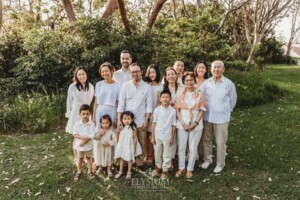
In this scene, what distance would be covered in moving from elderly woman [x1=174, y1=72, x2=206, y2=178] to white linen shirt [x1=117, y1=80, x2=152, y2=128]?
18.6 inches

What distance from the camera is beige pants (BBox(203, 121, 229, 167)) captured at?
5223 mm

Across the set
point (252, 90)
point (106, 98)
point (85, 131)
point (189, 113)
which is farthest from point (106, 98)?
point (252, 90)

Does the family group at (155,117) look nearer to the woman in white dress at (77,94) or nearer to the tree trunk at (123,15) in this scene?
the woman in white dress at (77,94)

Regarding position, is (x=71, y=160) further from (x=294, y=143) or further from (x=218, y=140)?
(x=294, y=143)

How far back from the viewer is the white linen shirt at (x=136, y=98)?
5.20 metres

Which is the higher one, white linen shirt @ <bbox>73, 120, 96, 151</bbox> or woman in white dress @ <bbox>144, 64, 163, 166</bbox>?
woman in white dress @ <bbox>144, 64, 163, 166</bbox>

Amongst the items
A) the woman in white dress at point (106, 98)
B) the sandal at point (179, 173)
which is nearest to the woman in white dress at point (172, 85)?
the sandal at point (179, 173)

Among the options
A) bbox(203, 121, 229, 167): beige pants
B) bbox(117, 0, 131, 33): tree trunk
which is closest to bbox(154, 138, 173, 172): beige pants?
bbox(203, 121, 229, 167): beige pants

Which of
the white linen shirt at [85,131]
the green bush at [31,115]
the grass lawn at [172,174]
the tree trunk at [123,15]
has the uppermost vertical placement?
the tree trunk at [123,15]

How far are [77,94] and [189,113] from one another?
1.95 m

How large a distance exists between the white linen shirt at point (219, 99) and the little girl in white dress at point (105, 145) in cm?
162

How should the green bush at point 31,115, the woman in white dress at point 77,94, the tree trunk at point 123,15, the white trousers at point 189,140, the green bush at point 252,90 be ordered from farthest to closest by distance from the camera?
Answer: the green bush at point 252,90
the tree trunk at point 123,15
the green bush at point 31,115
the woman in white dress at point 77,94
the white trousers at point 189,140

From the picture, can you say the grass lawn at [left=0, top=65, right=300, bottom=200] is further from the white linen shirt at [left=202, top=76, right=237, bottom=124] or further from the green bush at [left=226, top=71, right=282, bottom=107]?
the green bush at [left=226, top=71, right=282, bottom=107]

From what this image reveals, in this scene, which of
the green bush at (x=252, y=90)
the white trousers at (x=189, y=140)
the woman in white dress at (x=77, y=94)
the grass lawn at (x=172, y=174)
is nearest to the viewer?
the grass lawn at (x=172, y=174)
